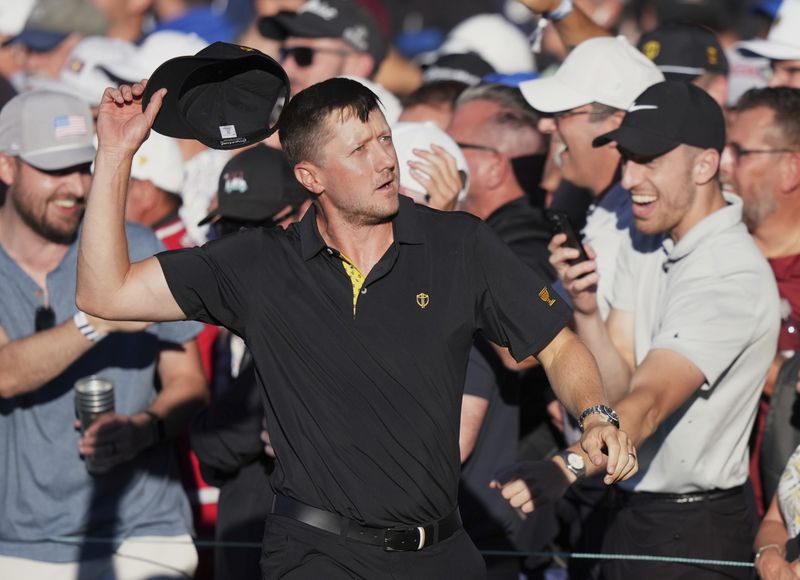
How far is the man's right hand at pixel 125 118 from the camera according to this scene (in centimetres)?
395

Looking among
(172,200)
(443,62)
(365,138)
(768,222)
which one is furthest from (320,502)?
(443,62)

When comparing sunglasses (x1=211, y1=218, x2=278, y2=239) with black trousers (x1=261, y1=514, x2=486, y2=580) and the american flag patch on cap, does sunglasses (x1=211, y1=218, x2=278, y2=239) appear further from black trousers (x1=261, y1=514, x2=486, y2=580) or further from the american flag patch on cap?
black trousers (x1=261, y1=514, x2=486, y2=580)

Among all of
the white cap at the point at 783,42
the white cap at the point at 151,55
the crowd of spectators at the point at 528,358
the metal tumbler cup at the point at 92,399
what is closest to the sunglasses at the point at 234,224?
the crowd of spectators at the point at 528,358

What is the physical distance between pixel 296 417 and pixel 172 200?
3.09 meters

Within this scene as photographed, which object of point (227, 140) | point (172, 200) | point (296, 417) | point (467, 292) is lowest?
point (172, 200)

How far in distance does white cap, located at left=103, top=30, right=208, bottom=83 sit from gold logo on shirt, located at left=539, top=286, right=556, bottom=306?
5.01 metres

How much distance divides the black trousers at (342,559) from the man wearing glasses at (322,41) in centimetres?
462

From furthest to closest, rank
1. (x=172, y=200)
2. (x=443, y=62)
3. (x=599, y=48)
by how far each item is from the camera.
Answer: (x=443, y=62) → (x=172, y=200) → (x=599, y=48)

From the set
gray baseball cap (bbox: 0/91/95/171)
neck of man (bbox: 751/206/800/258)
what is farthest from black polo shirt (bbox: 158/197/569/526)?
neck of man (bbox: 751/206/800/258)

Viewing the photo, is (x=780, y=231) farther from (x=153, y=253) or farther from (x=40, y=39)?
(x=40, y=39)

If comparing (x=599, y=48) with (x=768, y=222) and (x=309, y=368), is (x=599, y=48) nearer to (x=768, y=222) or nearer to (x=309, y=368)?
(x=768, y=222)

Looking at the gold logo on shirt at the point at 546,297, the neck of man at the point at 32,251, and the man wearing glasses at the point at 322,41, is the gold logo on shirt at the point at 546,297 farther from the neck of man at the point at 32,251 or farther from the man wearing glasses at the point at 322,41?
the man wearing glasses at the point at 322,41

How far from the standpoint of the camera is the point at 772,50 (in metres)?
7.31

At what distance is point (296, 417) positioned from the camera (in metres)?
4.11
